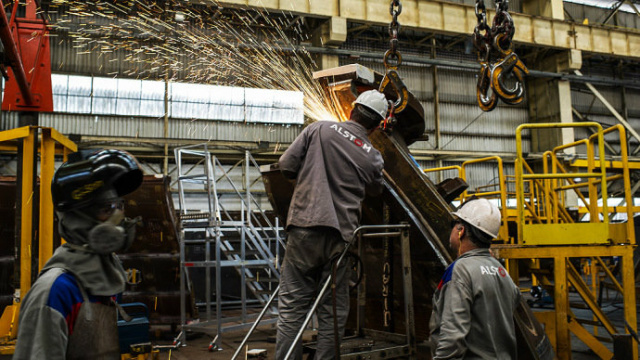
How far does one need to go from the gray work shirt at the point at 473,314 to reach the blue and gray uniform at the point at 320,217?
0.79 meters

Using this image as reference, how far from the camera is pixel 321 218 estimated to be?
311 cm

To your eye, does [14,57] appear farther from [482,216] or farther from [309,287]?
[482,216]

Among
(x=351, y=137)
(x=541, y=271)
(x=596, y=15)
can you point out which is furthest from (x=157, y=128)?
(x=596, y=15)

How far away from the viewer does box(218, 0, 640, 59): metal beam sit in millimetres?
15117

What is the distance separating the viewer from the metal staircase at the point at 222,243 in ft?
21.8

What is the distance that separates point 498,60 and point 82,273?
3.38m

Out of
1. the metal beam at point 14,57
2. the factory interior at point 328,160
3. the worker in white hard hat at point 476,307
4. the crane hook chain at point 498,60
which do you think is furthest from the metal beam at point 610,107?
the worker in white hard hat at point 476,307

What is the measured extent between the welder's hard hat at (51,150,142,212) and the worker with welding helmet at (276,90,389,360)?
5.11ft

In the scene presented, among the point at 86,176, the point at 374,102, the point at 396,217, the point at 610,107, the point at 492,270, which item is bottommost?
the point at 492,270

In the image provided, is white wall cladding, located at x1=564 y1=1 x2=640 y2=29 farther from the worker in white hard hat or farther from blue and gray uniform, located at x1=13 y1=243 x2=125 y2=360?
blue and gray uniform, located at x1=13 y1=243 x2=125 y2=360

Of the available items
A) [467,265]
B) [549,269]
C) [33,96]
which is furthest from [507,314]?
[33,96]

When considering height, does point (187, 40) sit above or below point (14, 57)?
above

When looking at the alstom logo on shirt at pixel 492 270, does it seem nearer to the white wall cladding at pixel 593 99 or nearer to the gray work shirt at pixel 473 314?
the gray work shirt at pixel 473 314

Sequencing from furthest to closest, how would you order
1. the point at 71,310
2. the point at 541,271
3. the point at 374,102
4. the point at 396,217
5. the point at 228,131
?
1. the point at 228,131
2. the point at 541,271
3. the point at 396,217
4. the point at 374,102
5. the point at 71,310
